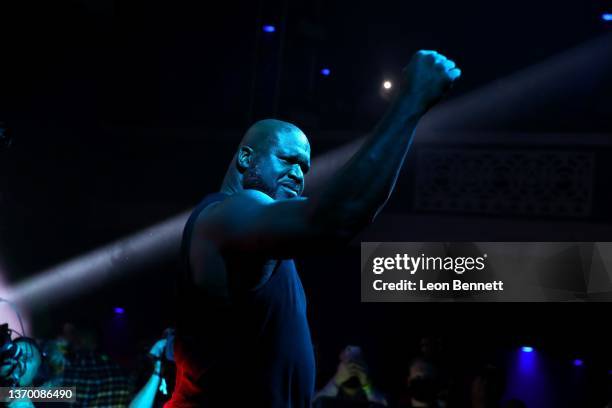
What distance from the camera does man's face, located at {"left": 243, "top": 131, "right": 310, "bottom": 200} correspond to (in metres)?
1.25

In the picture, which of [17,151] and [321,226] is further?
[17,151]

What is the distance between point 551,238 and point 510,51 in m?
2.22

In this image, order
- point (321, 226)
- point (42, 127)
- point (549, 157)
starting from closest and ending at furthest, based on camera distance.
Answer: point (321, 226), point (549, 157), point (42, 127)

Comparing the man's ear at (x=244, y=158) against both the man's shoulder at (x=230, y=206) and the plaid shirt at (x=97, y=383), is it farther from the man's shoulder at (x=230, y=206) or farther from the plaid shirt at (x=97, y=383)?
the plaid shirt at (x=97, y=383)

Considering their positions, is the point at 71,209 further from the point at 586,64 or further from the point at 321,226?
the point at 321,226

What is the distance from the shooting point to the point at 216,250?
1089 mm

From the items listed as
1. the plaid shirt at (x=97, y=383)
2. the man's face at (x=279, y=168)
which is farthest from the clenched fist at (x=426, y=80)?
the plaid shirt at (x=97, y=383)

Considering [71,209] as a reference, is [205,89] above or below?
above

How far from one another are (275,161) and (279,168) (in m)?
0.02

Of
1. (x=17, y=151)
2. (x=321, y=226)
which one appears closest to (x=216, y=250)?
(x=321, y=226)

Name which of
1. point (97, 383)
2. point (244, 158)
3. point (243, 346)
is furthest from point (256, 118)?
point (243, 346)

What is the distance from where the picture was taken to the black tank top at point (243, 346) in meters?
1.16

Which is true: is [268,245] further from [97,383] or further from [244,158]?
[97,383]

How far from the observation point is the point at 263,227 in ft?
3.17
